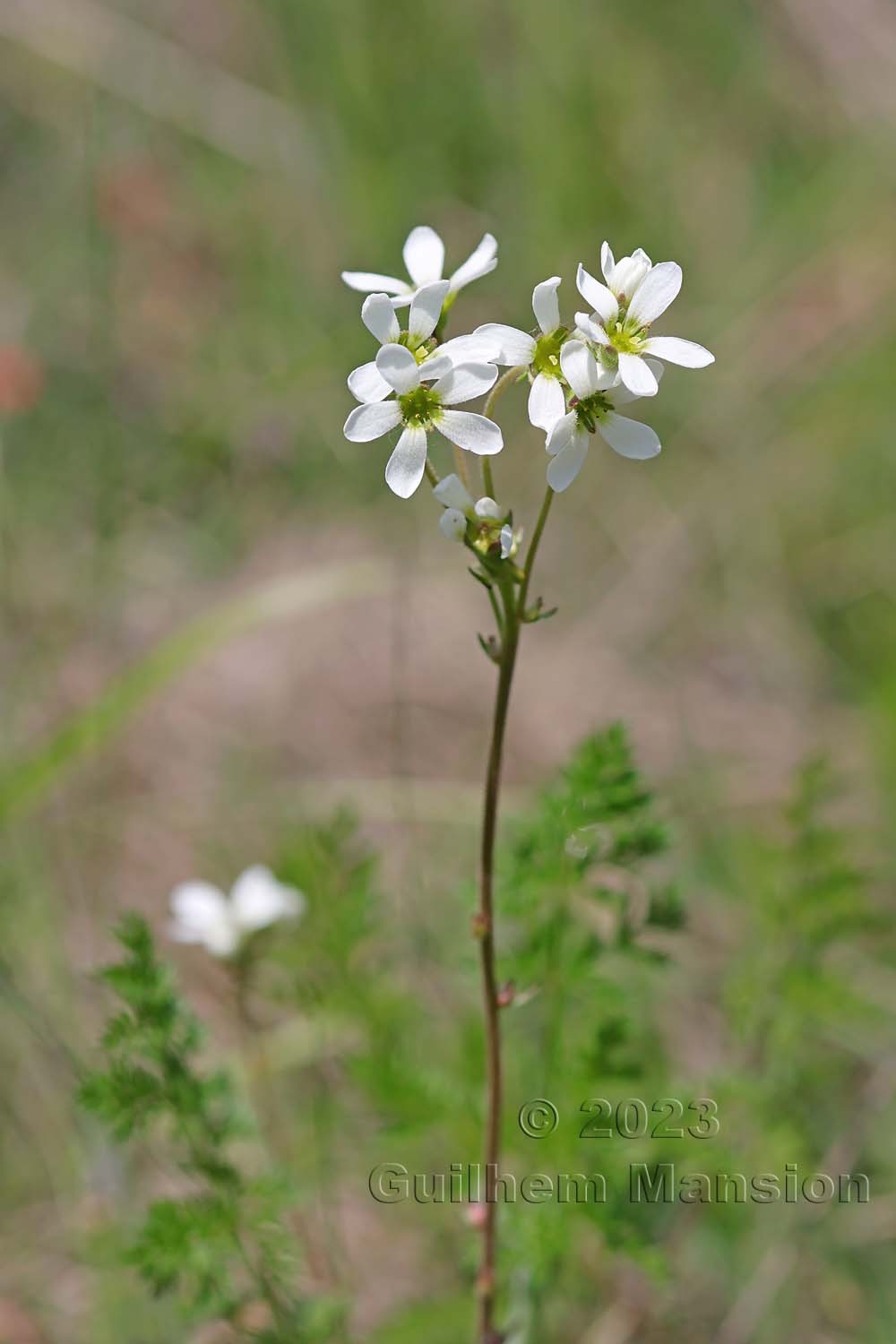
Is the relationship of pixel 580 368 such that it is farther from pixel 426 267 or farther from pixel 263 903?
pixel 263 903

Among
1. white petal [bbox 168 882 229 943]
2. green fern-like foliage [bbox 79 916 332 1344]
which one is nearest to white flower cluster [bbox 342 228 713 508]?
green fern-like foliage [bbox 79 916 332 1344]

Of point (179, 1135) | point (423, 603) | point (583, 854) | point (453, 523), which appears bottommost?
point (179, 1135)

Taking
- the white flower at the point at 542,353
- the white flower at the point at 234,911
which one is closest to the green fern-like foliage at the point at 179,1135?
the white flower at the point at 234,911

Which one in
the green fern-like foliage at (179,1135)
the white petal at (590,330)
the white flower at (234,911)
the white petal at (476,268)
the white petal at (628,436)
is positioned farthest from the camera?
the white flower at (234,911)

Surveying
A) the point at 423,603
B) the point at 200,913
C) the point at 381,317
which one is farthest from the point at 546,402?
the point at 423,603

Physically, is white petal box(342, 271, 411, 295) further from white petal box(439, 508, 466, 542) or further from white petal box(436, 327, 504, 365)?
white petal box(439, 508, 466, 542)

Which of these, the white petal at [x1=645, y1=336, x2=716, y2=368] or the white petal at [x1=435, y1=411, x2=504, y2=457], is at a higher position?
the white petal at [x1=645, y1=336, x2=716, y2=368]

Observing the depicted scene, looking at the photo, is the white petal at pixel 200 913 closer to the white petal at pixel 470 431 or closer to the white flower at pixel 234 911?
the white flower at pixel 234 911
